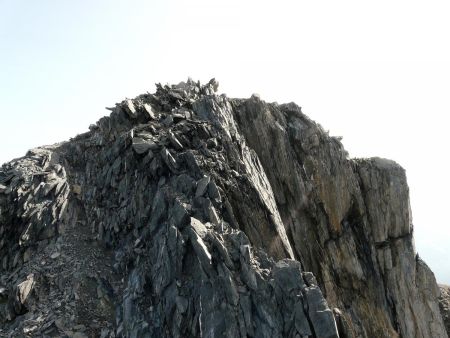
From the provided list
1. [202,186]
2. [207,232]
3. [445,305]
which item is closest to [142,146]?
[202,186]

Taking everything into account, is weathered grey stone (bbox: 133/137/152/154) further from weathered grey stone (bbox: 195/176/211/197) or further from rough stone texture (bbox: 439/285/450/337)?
rough stone texture (bbox: 439/285/450/337)

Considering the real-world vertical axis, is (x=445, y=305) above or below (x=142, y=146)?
below

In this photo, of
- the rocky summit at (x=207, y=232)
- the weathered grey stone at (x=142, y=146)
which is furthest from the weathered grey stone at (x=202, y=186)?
the weathered grey stone at (x=142, y=146)

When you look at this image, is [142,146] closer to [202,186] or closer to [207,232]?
[202,186]

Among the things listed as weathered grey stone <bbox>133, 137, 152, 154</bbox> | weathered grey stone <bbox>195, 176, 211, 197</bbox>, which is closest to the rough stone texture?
weathered grey stone <bbox>195, 176, 211, 197</bbox>

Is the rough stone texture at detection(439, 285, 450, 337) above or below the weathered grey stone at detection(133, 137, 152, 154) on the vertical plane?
below

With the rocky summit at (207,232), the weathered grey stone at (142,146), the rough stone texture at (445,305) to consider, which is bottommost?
the rough stone texture at (445,305)

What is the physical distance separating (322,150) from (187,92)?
16.4 metres

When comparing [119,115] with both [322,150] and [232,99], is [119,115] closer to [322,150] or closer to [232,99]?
[232,99]

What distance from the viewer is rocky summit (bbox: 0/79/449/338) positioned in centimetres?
2038

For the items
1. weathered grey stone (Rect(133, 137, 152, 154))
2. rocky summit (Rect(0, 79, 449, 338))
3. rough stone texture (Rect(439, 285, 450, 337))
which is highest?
weathered grey stone (Rect(133, 137, 152, 154))

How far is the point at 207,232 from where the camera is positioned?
22.4 metres

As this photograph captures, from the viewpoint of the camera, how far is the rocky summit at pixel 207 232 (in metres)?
20.4

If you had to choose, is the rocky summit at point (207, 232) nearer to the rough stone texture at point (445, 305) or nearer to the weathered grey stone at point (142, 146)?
the weathered grey stone at point (142, 146)
